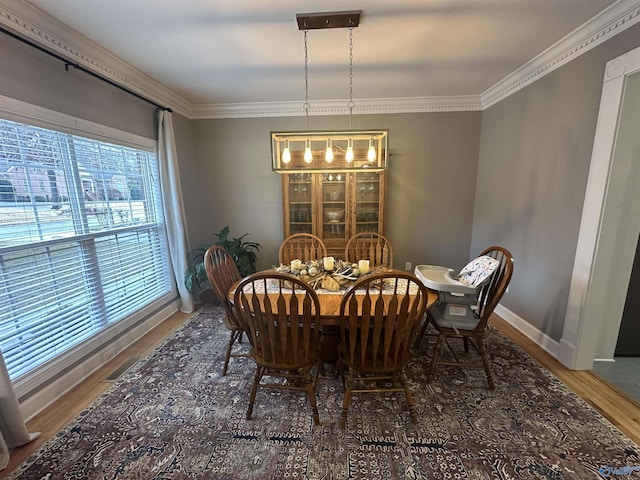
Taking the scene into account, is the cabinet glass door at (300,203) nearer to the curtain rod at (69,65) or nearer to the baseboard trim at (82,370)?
the curtain rod at (69,65)

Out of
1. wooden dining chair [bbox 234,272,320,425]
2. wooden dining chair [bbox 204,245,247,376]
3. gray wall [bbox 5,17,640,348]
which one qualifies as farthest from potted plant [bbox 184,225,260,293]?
wooden dining chair [bbox 234,272,320,425]

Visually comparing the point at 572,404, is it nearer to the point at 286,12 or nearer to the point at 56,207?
the point at 286,12

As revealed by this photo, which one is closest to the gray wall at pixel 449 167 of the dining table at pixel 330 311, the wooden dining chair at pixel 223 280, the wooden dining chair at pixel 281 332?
the dining table at pixel 330 311

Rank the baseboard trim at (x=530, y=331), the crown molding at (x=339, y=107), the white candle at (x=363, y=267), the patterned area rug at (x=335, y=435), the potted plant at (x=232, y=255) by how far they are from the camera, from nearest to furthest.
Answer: the patterned area rug at (x=335, y=435) < the white candle at (x=363, y=267) < the baseboard trim at (x=530, y=331) < the potted plant at (x=232, y=255) < the crown molding at (x=339, y=107)

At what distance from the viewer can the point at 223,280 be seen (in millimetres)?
1975

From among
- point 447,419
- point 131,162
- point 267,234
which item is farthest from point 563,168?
point 131,162

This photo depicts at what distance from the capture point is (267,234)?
3705mm

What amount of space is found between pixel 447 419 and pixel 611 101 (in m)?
2.36

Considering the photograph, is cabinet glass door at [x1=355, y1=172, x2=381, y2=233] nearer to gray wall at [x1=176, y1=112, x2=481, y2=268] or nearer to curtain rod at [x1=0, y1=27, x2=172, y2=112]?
gray wall at [x1=176, y1=112, x2=481, y2=268]

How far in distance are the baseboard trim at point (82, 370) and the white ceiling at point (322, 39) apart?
8.00 feet

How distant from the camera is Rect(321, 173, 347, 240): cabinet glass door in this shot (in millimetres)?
3262

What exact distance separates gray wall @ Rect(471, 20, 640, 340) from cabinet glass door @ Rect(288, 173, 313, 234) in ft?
7.31

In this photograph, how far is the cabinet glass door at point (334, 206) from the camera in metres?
3.26

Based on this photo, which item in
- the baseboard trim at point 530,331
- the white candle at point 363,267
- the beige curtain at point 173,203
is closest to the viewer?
the white candle at point 363,267
